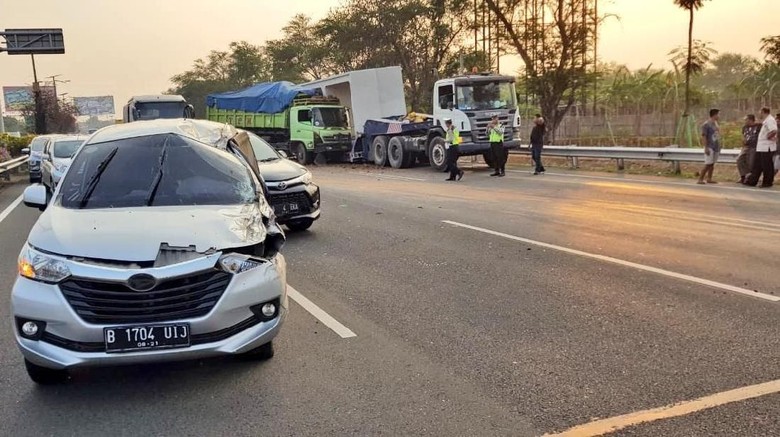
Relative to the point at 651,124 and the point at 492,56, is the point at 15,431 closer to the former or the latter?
the point at 492,56

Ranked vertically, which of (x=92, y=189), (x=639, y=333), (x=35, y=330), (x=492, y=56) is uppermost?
(x=492, y=56)

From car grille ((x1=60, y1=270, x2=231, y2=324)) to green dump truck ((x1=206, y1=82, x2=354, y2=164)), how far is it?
73.7 feet

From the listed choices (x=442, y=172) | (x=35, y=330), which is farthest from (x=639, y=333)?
(x=442, y=172)

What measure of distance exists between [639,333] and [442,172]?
16.8 meters

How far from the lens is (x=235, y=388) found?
4285mm

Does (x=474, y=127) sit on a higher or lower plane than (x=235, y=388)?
higher

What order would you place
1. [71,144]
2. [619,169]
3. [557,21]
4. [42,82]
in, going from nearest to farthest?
[71,144], [619,169], [557,21], [42,82]

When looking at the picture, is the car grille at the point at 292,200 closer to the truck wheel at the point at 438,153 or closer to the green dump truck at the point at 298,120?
the truck wheel at the point at 438,153

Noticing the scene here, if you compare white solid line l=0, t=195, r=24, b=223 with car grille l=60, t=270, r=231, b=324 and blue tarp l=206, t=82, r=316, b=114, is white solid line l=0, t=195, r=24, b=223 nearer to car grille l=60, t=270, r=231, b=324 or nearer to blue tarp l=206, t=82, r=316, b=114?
car grille l=60, t=270, r=231, b=324

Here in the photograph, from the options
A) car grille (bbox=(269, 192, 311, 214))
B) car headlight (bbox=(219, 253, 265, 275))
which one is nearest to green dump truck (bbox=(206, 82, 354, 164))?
car grille (bbox=(269, 192, 311, 214))

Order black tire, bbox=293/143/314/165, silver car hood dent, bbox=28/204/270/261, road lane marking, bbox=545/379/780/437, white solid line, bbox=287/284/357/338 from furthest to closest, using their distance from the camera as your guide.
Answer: black tire, bbox=293/143/314/165 → white solid line, bbox=287/284/357/338 → silver car hood dent, bbox=28/204/270/261 → road lane marking, bbox=545/379/780/437

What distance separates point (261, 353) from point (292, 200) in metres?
4.77

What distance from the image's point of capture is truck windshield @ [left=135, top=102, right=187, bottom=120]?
23406mm

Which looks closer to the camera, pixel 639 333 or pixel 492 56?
pixel 639 333
